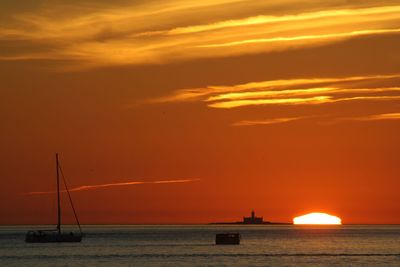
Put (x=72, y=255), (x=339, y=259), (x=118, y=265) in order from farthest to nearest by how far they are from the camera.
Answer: (x=72, y=255), (x=339, y=259), (x=118, y=265)

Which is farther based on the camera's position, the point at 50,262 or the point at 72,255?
the point at 72,255

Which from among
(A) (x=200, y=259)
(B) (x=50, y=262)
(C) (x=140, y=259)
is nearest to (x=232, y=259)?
(A) (x=200, y=259)

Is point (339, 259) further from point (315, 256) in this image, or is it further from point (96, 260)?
point (96, 260)

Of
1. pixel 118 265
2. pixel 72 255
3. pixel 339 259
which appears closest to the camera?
pixel 118 265

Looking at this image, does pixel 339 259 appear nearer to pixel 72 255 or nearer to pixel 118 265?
pixel 118 265

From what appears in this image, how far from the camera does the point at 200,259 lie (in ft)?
562

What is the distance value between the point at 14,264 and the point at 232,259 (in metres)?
37.0

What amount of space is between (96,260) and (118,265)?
15.8 metres

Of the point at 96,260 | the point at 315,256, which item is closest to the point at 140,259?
the point at 96,260

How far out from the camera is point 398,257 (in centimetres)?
17888

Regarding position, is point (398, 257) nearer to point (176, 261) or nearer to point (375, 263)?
point (375, 263)

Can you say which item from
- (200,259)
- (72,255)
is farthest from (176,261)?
(72,255)

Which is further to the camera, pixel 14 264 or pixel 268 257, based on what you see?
pixel 268 257

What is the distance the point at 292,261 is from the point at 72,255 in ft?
156
